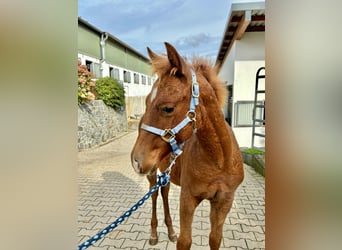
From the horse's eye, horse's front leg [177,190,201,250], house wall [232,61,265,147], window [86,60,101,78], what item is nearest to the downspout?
window [86,60,101,78]

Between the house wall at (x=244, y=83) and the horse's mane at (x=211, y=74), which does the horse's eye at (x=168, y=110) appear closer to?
the horse's mane at (x=211, y=74)

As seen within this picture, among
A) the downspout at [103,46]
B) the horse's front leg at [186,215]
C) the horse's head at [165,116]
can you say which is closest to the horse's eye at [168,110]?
the horse's head at [165,116]

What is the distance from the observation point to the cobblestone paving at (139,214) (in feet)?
6.64

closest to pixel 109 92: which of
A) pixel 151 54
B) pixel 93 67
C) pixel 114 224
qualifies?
pixel 93 67

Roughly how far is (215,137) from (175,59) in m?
0.46

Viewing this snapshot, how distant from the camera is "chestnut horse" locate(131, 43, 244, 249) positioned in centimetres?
104

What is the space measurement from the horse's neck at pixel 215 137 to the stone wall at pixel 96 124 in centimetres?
499

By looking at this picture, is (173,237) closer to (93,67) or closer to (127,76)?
(93,67)

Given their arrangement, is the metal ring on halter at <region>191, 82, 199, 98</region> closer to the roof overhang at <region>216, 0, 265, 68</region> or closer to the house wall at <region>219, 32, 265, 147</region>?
the roof overhang at <region>216, 0, 265, 68</region>

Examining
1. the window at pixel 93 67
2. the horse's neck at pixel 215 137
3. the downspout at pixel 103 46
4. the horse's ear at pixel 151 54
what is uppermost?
the downspout at pixel 103 46

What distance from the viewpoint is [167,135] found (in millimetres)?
1041

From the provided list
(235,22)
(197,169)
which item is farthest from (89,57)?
(197,169)
